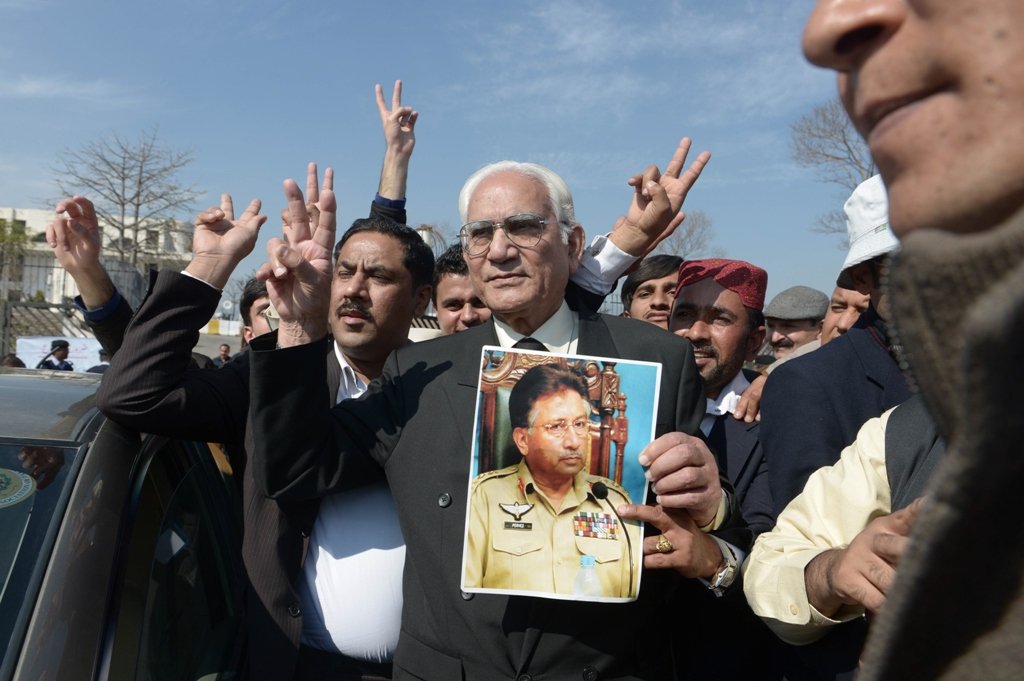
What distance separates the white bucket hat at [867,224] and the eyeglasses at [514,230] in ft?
3.13

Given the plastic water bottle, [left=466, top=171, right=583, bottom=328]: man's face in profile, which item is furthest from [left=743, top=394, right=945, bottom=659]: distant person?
[left=466, top=171, right=583, bottom=328]: man's face in profile

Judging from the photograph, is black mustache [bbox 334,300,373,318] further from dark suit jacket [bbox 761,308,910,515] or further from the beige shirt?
the beige shirt

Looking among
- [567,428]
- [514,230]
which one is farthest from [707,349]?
[567,428]

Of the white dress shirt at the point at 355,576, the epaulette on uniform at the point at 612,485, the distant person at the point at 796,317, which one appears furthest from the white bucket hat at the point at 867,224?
the distant person at the point at 796,317

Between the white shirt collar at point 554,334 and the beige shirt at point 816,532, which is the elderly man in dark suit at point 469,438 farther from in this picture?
the beige shirt at point 816,532

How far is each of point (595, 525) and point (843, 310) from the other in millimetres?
3629

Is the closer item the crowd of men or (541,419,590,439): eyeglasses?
the crowd of men

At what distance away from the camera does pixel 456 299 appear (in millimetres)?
4117

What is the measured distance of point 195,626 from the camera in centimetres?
240

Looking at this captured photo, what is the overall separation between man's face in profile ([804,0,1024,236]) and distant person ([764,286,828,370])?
648cm

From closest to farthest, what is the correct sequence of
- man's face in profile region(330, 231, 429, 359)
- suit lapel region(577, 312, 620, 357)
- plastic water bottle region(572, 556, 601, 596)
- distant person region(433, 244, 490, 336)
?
plastic water bottle region(572, 556, 601, 596) → suit lapel region(577, 312, 620, 357) → man's face in profile region(330, 231, 429, 359) → distant person region(433, 244, 490, 336)

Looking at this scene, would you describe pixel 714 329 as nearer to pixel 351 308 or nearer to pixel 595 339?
pixel 595 339

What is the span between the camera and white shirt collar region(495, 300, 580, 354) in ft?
8.56

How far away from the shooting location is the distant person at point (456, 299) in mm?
4055
